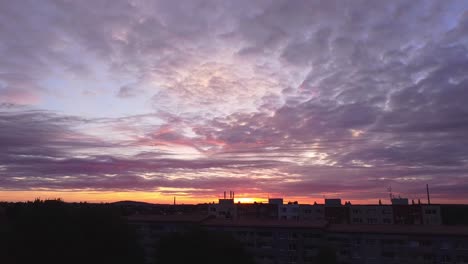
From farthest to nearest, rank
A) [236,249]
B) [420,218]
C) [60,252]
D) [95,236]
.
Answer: [420,218]
[236,249]
[95,236]
[60,252]

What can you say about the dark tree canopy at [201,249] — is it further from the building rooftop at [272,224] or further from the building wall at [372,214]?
the building wall at [372,214]

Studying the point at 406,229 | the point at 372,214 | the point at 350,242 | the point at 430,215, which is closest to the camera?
the point at 406,229

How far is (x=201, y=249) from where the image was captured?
180ft

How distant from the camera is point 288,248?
75.9 metres

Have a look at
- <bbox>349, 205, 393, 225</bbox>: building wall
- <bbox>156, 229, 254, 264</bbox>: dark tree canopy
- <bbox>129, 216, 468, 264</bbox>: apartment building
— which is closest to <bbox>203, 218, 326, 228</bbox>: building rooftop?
<bbox>129, 216, 468, 264</bbox>: apartment building

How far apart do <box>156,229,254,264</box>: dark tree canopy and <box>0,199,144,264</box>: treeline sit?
803cm

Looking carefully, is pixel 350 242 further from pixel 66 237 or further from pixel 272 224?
pixel 66 237

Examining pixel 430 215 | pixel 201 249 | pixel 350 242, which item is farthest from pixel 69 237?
pixel 430 215

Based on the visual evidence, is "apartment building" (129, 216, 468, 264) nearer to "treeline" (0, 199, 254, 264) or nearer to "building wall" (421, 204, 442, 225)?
"treeline" (0, 199, 254, 264)

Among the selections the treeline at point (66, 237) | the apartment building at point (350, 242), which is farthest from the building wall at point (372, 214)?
the treeline at point (66, 237)

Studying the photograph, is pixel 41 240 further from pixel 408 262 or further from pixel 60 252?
pixel 408 262

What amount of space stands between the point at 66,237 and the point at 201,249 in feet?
60.6

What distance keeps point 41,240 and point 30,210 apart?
6128 mm

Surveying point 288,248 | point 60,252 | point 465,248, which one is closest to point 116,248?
point 60,252
